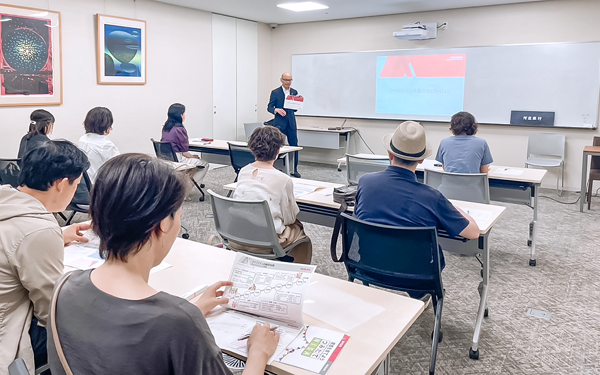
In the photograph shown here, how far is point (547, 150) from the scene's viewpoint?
667 centimetres

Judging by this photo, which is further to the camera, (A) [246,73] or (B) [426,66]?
(A) [246,73]

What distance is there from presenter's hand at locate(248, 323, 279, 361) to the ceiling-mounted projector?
6831 millimetres

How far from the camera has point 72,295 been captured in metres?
0.93

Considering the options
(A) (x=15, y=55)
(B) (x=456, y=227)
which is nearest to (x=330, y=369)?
(B) (x=456, y=227)

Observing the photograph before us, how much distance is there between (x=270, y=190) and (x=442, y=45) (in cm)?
572

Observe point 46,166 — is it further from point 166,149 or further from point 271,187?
point 166,149

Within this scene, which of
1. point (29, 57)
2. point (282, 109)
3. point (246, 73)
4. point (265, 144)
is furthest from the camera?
point (246, 73)

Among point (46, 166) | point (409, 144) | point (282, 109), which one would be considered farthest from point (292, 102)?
point (46, 166)

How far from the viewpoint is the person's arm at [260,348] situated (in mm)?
1144

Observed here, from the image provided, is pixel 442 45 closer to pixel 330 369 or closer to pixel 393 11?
pixel 393 11

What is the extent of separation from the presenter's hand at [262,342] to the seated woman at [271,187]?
1435 mm

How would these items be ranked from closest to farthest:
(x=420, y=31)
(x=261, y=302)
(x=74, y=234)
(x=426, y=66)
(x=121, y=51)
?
(x=261, y=302), (x=74, y=234), (x=121, y=51), (x=420, y=31), (x=426, y=66)

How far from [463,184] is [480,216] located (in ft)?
3.02

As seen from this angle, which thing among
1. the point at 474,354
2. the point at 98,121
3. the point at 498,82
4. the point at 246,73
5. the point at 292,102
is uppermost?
the point at 246,73
